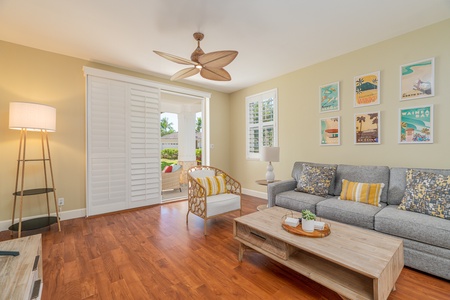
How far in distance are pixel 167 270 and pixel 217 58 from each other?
228 centimetres

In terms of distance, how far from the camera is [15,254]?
133 cm

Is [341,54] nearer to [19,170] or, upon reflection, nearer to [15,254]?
[15,254]

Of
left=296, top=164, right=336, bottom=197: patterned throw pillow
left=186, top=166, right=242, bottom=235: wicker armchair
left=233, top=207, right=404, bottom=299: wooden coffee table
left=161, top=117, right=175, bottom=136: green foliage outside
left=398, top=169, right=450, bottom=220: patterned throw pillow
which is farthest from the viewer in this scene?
left=161, top=117, right=175, bottom=136: green foliage outside

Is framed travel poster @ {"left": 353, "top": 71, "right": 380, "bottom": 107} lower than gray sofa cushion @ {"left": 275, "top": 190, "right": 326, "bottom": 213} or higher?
higher

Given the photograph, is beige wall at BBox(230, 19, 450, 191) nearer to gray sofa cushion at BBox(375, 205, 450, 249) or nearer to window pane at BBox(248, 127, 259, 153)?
window pane at BBox(248, 127, 259, 153)

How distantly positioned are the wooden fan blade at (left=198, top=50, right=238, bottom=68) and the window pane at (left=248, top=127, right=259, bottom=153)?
2.58m

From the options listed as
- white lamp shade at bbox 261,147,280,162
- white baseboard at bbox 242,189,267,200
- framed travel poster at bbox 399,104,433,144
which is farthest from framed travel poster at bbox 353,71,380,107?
white baseboard at bbox 242,189,267,200

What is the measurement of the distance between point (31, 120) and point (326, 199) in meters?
4.12

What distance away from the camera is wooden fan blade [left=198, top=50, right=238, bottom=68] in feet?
6.94

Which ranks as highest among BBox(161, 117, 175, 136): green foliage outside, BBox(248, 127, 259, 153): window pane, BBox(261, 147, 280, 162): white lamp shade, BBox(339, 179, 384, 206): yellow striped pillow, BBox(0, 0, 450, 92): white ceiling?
BBox(0, 0, 450, 92): white ceiling

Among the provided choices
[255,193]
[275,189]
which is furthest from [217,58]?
[255,193]

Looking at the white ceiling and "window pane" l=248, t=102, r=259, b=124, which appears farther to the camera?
"window pane" l=248, t=102, r=259, b=124

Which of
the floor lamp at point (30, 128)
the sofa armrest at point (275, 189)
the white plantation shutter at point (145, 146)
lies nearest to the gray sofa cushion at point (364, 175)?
the sofa armrest at point (275, 189)

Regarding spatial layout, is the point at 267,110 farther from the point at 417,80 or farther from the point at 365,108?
the point at 417,80
